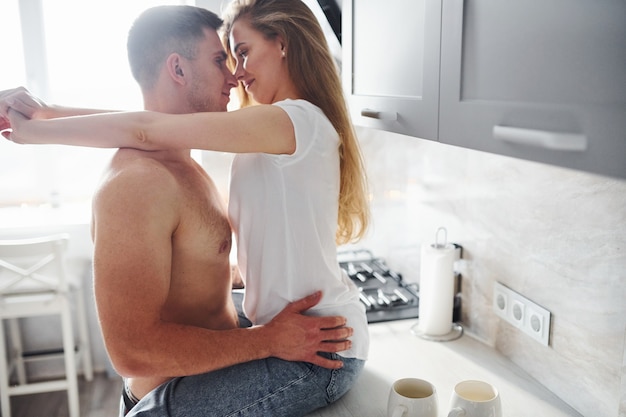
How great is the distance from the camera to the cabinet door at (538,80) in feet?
2.20

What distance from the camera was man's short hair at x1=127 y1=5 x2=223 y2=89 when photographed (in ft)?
4.23

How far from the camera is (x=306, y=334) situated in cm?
120

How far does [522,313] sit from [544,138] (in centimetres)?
74

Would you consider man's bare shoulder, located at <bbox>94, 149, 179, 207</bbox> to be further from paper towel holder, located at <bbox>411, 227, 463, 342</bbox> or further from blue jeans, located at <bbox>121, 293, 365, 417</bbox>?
paper towel holder, located at <bbox>411, 227, 463, 342</bbox>

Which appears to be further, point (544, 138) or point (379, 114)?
point (379, 114)

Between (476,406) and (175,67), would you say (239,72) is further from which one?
(476,406)

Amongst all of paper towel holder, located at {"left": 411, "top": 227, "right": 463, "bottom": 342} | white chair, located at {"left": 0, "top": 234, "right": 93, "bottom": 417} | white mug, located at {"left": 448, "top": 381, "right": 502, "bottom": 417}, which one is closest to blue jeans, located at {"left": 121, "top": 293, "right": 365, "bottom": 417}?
white mug, located at {"left": 448, "top": 381, "right": 502, "bottom": 417}

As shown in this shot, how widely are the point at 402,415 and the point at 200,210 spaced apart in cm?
62

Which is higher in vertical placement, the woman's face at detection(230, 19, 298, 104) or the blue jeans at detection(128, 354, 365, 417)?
the woman's face at detection(230, 19, 298, 104)

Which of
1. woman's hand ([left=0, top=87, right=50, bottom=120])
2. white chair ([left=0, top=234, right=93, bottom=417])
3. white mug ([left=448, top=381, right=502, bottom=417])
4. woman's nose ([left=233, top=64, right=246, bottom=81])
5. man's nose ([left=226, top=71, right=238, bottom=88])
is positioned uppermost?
woman's nose ([left=233, top=64, right=246, bottom=81])

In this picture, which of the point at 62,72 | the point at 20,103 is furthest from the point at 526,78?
the point at 62,72

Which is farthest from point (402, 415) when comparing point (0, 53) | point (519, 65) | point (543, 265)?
point (0, 53)

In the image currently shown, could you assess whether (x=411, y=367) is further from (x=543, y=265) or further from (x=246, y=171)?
(x=246, y=171)

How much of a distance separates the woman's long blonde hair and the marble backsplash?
413mm
